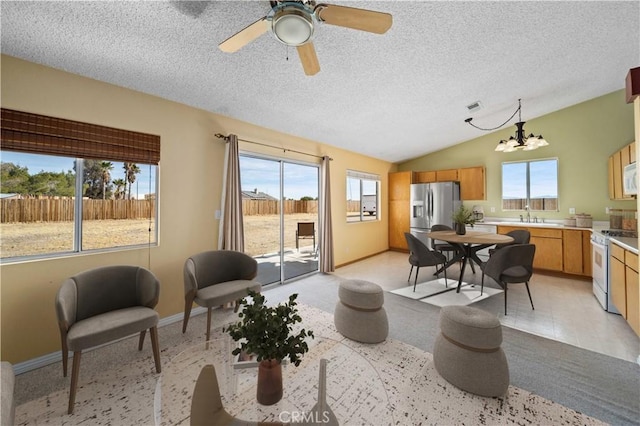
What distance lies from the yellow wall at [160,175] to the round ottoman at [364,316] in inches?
79.9

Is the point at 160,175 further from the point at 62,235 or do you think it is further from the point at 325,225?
the point at 325,225

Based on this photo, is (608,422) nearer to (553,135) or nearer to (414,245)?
(414,245)

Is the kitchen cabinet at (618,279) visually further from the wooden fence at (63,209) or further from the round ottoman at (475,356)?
the wooden fence at (63,209)

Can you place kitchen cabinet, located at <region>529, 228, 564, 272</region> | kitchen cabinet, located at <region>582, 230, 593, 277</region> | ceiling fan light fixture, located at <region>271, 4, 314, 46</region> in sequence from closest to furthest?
ceiling fan light fixture, located at <region>271, 4, 314, 46</region>
kitchen cabinet, located at <region>582, 230, 593, 277</region>
kitchen cabinet, located at <region>529, 228, 564, 272</region>

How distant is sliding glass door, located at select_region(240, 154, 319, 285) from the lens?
3850 millimetres

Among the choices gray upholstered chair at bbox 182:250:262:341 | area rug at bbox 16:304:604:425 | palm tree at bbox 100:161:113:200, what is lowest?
area rug at bbox 16:304:604:425

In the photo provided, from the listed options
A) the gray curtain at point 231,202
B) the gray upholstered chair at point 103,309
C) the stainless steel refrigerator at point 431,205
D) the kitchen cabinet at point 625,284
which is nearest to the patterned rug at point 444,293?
the kitchen cabinet at point 625,284

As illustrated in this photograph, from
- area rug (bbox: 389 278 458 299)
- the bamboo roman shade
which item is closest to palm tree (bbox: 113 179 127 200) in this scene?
the bamboo roman shade

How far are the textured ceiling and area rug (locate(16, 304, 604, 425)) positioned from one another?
2537mm

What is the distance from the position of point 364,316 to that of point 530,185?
526 cm

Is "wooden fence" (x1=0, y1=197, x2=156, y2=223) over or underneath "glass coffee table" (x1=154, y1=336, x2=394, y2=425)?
over

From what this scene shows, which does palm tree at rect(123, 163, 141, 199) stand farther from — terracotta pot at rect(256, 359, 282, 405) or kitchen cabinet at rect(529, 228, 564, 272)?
kitchen cabinet at rect(529, 228, 564, 272)

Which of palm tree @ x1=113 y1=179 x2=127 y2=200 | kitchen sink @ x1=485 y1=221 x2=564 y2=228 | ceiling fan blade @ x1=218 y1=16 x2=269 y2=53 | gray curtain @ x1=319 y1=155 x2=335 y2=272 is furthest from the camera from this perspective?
gray curtain @ x1=319 y1=155 x2=335 y2=272

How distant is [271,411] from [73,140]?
9.35 feet
